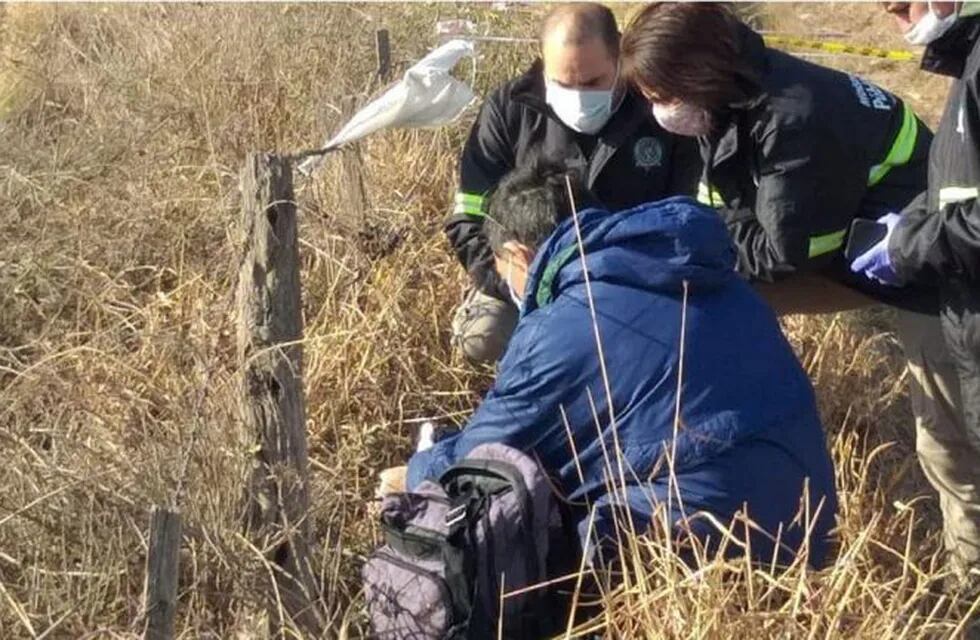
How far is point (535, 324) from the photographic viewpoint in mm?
2828

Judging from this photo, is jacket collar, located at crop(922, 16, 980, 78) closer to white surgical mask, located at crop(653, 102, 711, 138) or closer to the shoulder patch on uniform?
white surgical mask, located at crop(653, 102, 711, 138)

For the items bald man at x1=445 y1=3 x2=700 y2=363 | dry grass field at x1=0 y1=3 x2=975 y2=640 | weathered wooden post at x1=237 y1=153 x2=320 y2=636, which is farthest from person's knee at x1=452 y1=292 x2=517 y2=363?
weathered wooden post at x1=237 y1=153 x2=320 y2=636

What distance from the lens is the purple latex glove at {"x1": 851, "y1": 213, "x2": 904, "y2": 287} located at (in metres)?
3.13

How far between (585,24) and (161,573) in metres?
1.87

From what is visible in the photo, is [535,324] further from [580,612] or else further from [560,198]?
[580,612]

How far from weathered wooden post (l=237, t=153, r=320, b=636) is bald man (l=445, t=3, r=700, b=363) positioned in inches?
32.1

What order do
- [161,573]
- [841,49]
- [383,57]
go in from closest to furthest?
1. [161,573]
2. [383,57]
3. [841,49]

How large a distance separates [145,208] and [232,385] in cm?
218

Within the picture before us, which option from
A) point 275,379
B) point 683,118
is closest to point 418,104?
point 683,118

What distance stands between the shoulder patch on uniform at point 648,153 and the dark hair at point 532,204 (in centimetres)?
65

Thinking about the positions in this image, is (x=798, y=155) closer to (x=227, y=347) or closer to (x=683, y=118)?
(x=683, y=118)

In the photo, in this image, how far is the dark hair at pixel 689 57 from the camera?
326cm

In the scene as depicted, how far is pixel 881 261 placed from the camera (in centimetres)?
317

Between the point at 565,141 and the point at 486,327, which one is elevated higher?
the point at 565,141
